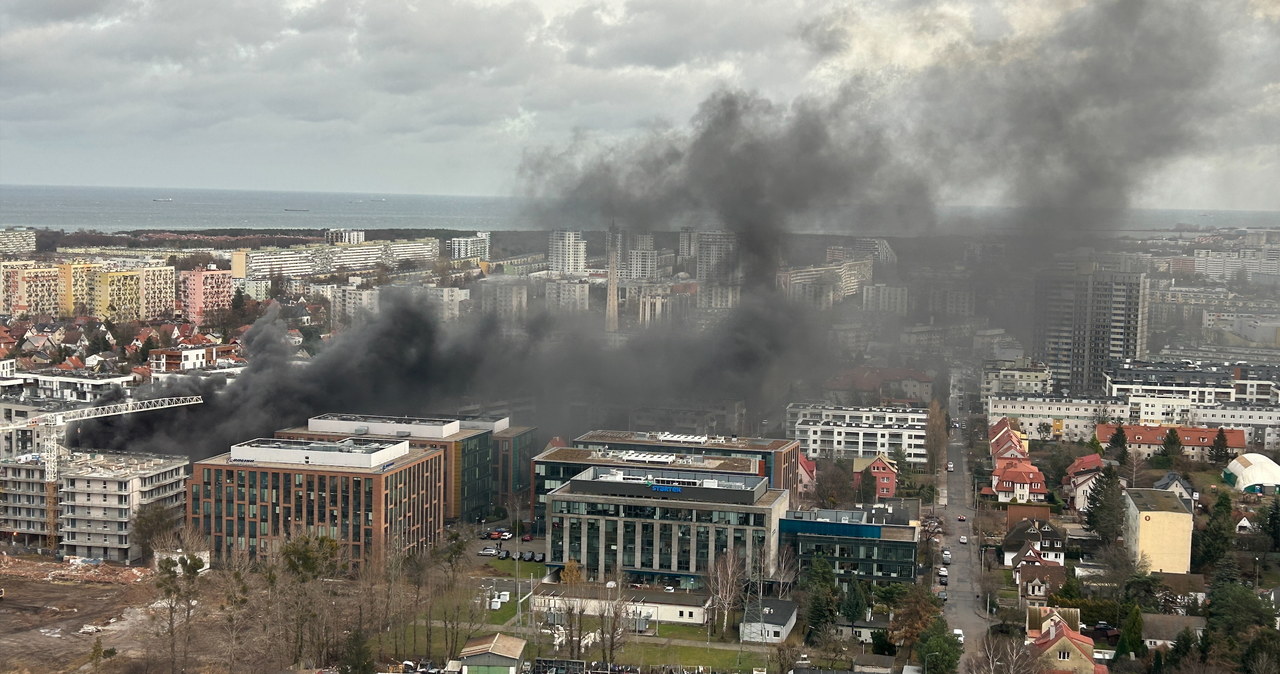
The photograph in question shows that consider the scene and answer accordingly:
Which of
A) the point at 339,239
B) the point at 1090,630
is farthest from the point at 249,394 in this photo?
the point at 339,239

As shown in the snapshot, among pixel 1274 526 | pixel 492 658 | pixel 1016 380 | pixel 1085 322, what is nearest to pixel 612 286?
pixel 1016 380

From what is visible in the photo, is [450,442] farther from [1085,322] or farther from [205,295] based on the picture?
[205,295]

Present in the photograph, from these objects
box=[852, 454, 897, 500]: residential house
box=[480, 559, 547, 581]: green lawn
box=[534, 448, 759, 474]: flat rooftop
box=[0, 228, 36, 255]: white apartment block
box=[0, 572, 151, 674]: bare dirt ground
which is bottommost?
box=[0, 572, 151, 674]: bare dirt ground

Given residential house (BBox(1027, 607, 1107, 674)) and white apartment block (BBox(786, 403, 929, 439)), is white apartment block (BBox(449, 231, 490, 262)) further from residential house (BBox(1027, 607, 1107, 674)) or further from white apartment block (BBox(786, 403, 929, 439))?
residential house (BBox(1027, 607, 1107, 674))

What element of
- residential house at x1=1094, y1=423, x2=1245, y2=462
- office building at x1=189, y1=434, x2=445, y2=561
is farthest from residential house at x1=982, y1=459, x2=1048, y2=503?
office building at x1=189, y1=434, x2=445, y2=561

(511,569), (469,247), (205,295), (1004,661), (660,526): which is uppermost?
(469,247)

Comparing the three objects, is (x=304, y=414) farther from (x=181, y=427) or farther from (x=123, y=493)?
(x=123, y=493)

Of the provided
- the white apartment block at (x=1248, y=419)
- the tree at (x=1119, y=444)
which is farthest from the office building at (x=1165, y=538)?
the white apartment block at (x=1248, y=419)
